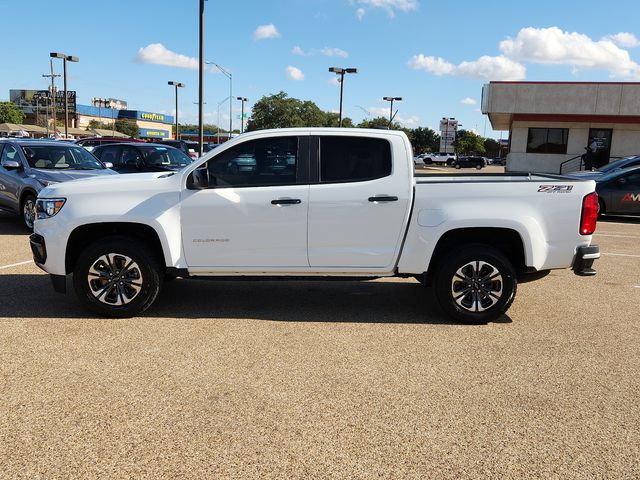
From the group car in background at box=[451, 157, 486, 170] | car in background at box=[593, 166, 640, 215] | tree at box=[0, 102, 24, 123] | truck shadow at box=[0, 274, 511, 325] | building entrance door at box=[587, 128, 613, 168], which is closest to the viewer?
truck shadow at box=[0, 274, 511, 325]

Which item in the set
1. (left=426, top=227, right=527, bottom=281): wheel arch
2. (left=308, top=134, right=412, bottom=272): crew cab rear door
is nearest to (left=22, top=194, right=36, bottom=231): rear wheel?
(left=308, top=134, right=412, bottom=272): crew cab rear door

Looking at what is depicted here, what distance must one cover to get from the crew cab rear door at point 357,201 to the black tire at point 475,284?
547mm

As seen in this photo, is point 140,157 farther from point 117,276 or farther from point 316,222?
point 316,222

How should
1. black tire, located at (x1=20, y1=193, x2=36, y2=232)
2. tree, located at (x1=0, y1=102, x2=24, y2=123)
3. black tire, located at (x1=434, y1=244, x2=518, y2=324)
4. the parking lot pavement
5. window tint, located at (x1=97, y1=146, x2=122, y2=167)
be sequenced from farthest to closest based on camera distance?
1. tree, located at (x1=0, y1=102, x2=24, y2=123)
2. window tint, located at (x1=97, y1=146, x2=122, y2=167)
3. black tire, located at (x1=20, y1=193, x2=36, y2=232)
4. black tire, located at (x1=434, y1=244, x2=518, y2=324)
5. the parking lot pavement

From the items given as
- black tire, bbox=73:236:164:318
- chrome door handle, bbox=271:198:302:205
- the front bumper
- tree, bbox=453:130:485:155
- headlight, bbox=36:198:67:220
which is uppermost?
tree, bbox=453:130:485:155

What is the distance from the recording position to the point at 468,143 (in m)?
120

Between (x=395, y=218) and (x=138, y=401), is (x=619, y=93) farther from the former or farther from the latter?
(x=138, y=401)

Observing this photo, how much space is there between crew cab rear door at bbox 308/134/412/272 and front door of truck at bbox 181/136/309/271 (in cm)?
13

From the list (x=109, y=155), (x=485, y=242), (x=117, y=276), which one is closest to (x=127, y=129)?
(x=109, y=155)

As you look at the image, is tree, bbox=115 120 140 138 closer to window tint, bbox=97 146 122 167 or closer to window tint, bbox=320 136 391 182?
window tint, bbox=97 146 122 167

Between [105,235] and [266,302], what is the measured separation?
5.97 feet

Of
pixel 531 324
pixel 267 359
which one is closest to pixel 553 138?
pixel 531 324

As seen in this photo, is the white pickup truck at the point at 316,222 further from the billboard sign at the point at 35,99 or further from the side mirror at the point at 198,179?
the billboard sign at the point at 35,99

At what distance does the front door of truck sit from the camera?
5.54 m
